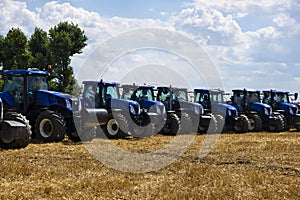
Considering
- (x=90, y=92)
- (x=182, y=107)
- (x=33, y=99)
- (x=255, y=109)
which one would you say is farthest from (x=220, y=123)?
(x=33, y=99)

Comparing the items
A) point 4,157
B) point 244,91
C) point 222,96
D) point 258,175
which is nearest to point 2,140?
point 4,157

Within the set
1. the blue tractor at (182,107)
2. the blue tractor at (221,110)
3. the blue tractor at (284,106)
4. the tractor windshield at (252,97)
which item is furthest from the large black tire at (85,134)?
the blue tractor at (284,106)

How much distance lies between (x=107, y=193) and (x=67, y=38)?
31.6 meters

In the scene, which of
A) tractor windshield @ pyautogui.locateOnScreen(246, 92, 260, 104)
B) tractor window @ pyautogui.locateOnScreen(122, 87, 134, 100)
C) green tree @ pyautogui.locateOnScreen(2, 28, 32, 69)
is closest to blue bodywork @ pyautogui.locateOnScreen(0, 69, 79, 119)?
tractor window @ pyautogui.locateOnScreen(122, 87, 134, 100)

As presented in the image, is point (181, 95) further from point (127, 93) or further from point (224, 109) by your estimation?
point (127, 93)

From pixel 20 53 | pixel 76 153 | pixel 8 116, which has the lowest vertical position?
pixel 76 153

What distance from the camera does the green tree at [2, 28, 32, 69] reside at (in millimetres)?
35531

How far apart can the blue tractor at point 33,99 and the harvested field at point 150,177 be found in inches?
100

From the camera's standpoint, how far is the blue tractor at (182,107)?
70.0 ft

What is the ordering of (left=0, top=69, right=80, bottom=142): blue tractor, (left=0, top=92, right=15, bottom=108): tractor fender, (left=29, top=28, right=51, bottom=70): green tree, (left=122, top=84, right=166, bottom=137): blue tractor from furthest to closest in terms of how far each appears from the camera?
(left=29, top=28, right=51, bottom=70): green tree
(left=122, top=84, right=166, bottom=137): blue tractor
(left=0, top=92, right=15, bottom=108): tractor fender
(left=0, top=69, right=80, bottom=142): blue tractor

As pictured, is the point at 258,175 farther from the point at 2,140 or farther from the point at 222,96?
the point at 222,96

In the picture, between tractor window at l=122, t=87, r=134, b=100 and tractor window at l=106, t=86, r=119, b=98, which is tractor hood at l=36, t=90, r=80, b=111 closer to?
tractor window at l=106, t=86, r=119, b=98

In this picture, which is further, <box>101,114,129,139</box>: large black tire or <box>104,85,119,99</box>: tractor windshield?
<box>104,85,119,99</box>: tractor windshield

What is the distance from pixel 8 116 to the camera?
1246 cm
